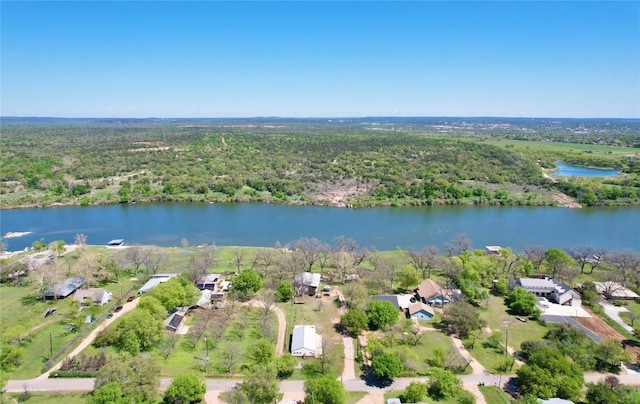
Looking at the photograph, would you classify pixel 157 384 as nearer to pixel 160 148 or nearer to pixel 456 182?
pixel 456 182

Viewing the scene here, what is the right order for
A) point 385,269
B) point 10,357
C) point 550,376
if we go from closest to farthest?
point 550,376, point 10,357, point 385,269

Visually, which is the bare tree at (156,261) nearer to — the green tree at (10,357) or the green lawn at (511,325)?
the green tree at (10,357)

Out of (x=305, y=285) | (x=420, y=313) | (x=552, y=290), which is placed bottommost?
(x=420, y=313)

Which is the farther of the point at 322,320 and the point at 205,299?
the point at 205,299

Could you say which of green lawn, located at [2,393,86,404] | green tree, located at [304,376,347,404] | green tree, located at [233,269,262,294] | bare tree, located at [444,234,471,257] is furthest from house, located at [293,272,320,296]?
green lawn, located at [2,393,86,404]

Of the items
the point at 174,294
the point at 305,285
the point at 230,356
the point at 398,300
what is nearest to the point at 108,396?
the point at 230,356

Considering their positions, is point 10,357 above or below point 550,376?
below

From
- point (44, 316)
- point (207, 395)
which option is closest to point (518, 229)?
point (207, 395)

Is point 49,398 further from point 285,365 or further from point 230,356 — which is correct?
point 285,365
